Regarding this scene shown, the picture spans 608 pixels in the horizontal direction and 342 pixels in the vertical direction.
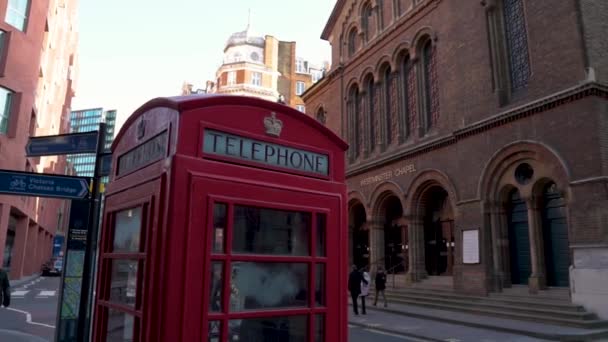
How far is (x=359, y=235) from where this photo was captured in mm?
23844

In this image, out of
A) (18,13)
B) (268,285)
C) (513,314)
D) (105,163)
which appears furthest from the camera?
(18,13)

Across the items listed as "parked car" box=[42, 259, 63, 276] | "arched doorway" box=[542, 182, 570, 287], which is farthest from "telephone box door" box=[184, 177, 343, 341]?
"parked car" box=[42, 259, 63, 276]

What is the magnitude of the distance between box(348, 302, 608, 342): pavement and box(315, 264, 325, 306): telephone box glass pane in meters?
8.13

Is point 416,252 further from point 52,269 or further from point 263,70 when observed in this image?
point 263,70

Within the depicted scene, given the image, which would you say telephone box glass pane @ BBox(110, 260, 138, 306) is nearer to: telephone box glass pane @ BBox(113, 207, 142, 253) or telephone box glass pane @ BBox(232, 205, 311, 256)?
telephone box glass pane @ BBox(113, 207, 142, 253)

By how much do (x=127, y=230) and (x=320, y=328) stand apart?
1443 millimetres

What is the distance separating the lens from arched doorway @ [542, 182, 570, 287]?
1313 cm

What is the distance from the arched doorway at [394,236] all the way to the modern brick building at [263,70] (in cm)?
3055

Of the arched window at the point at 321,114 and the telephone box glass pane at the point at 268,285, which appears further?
the arched window at the point at 321,114

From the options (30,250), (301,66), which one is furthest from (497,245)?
(301,66)

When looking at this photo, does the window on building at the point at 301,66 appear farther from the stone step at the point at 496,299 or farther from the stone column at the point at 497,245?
the stone column at the point at 497,245

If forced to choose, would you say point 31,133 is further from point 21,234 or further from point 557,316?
point 557,316

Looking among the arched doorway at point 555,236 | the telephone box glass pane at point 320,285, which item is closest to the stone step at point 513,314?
the arched doorway at point 555,236

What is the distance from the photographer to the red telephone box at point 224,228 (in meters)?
2.53
